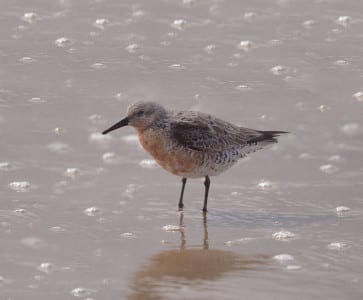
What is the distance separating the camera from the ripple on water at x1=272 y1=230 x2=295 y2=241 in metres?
8.26

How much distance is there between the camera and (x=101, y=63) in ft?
37.8

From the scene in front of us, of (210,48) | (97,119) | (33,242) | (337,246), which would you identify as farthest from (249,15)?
(33,242)

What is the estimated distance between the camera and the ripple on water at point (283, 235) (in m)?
8.26

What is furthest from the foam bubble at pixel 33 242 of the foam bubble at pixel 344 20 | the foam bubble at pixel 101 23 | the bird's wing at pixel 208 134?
the foam bubble at pixel 344 20

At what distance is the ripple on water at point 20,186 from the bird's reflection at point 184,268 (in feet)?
5.18

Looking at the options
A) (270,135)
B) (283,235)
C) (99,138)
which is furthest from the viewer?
(99,138)

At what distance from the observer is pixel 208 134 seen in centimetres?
925

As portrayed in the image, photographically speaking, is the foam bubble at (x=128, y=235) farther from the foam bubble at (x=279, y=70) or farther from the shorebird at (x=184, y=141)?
the foam bubble at (x=279, y=70)

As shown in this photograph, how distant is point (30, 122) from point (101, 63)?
1545mm

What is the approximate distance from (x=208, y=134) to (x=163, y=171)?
68 centimetres

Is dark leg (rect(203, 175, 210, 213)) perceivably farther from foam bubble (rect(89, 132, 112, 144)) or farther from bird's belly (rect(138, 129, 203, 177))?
foam bubble (rect(89, 132, 112, 144))

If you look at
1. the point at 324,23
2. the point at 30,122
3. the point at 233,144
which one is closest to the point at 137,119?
the point at 233,144

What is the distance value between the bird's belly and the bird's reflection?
0.99m

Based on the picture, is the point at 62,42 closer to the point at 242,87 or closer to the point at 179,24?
the point at 179,24
